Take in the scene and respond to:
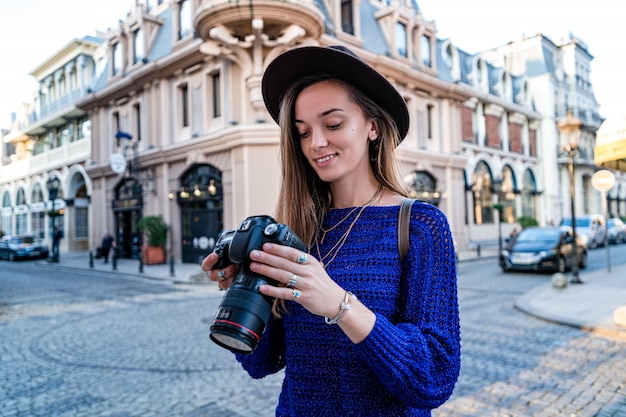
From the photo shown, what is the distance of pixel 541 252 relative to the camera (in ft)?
44.5

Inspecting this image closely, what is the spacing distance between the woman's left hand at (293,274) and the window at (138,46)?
22.9 meters

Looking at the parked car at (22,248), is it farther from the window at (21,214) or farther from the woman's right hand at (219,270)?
the woman's right hand at (219,270)

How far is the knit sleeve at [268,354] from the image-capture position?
5.24 feet

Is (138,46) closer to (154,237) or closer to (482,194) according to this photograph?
(154,237)

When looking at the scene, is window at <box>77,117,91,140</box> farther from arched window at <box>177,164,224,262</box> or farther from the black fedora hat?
the black fedora hat

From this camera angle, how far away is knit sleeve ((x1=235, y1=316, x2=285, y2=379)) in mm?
1596

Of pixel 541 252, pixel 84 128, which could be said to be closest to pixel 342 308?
pixel 541 252

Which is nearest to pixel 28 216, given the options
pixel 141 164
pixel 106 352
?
pixel 141 164

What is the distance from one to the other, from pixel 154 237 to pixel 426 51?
1639 centimetres

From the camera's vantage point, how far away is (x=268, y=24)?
15312mm

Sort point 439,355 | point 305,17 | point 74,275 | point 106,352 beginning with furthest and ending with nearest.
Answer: point 74,275 → point 305,17 → point 106,352 → point 439,355

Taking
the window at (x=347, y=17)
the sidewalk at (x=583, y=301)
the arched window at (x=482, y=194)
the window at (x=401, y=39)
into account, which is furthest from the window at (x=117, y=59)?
the arched window at (x=482, y=194)

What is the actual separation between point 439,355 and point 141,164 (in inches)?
856

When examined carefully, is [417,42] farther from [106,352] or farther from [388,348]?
[388,348]
